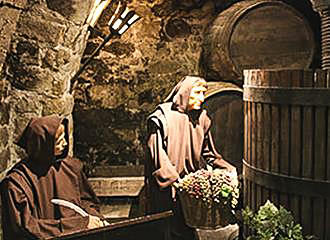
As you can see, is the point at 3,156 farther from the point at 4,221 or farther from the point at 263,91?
the point at 263,91

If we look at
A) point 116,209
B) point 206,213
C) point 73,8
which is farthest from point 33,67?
point 116,209

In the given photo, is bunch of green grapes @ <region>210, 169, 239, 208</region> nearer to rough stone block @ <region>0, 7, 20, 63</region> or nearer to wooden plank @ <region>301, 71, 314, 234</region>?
wooden plank @ <region>301, 71, 314, 234</region>

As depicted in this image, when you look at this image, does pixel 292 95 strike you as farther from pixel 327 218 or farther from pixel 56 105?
pixel 56 105

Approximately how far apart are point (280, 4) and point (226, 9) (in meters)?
0.69

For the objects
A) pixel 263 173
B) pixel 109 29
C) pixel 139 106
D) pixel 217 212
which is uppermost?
pixel 109 29

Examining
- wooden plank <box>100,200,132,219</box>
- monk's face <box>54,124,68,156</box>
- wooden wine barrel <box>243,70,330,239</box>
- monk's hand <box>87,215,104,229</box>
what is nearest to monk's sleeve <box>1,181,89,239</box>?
monk's hand <box>87,215,104,229</box>

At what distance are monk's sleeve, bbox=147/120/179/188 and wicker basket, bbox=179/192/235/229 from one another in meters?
0.61

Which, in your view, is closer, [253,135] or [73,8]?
[253,135]

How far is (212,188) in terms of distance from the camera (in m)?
3.93

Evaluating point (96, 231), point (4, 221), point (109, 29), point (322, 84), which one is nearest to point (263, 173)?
point (322, 84)

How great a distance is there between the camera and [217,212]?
3926mm

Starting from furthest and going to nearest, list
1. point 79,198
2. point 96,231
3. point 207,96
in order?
point 207,96 < point 79,198 < point 96,231

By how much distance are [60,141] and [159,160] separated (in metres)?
1.02

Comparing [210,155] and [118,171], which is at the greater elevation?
[210,155]
